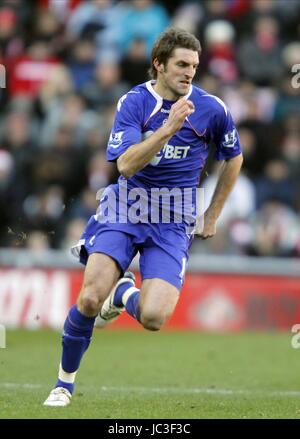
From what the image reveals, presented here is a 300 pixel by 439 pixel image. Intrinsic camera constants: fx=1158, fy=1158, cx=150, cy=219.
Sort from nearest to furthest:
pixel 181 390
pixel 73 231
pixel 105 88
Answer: pixel 181 390, pixel 73 231, pixel 105 88

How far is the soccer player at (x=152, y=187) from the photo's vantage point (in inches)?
319

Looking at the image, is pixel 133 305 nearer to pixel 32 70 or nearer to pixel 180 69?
pixel 180 69

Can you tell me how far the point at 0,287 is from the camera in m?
15.1

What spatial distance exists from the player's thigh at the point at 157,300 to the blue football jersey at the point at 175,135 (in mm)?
770

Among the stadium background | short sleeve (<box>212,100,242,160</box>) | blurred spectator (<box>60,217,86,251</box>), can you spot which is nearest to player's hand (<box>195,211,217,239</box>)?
short sleeve (<box>212,100,242,160</box>)

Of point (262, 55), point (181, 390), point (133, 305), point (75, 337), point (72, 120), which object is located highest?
point (262, 55)

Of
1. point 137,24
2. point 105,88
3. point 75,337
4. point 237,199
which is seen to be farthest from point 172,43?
point 137,24

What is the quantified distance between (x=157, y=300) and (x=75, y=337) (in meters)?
0.64

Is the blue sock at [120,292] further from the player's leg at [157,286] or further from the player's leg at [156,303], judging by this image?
the player's leg at [156,303]

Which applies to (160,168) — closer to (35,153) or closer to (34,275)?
(34,275)

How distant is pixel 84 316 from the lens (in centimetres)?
813

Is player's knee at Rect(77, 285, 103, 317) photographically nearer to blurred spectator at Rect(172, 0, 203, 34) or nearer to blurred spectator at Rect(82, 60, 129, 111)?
blurred spectator at Rect(82, 60, 129, 111)

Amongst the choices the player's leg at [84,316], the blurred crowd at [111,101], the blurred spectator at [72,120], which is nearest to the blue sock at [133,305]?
the player's leg at [84,316]
